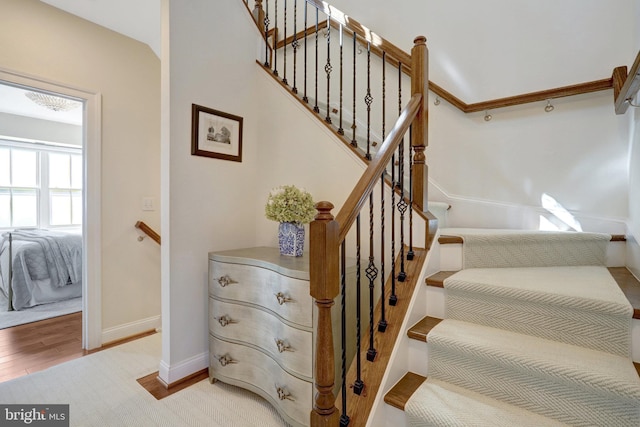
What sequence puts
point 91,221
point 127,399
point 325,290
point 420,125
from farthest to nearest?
point 91,221 → point 127,399 → point 420,125 → point 325,290

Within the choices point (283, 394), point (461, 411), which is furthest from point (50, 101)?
point (461, 411)

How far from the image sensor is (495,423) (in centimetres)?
98

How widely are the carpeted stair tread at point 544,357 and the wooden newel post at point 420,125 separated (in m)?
0.70

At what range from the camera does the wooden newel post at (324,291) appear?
3.16 feet

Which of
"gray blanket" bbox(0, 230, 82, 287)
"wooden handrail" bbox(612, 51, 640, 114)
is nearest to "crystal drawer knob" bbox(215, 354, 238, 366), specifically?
"wooden handrail" bbox(612, 51, 640, 114)

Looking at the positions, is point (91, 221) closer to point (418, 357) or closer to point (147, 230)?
point (147, 230)

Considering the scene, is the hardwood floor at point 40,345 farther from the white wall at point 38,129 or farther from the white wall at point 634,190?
the white wall at point 38,129

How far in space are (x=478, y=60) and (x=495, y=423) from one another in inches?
99.8

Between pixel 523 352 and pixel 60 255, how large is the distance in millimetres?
4815

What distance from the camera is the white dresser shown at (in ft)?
4.75

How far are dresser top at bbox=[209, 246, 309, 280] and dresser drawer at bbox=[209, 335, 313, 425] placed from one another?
20.0 inches

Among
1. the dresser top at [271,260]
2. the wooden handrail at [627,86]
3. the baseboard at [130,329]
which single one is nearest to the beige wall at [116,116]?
the baseboard at [130,329]

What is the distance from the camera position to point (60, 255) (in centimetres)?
373

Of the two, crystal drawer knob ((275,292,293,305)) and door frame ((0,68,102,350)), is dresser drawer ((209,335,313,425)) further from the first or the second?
door frame ((0,68,102,350))
